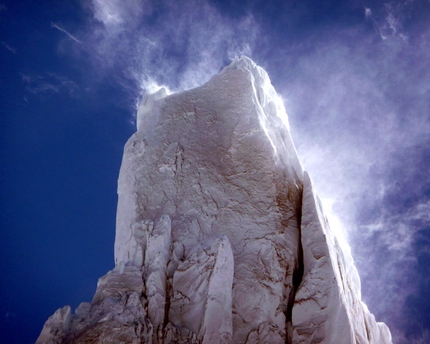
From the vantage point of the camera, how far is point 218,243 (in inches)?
408

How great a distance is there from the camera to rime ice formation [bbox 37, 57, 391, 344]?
915 cm

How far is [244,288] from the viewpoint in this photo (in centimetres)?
1041

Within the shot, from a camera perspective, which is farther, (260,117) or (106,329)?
(260,117)

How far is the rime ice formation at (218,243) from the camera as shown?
9148 mm

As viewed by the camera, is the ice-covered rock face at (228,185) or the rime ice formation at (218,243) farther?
the ice-covered rock face at (228,185)

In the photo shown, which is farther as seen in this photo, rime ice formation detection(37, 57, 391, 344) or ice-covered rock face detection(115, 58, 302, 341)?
ice-covered rock face detection(115, 58, 302, 341)

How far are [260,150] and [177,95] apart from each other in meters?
5.41

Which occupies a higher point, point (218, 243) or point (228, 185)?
point (228, 185)

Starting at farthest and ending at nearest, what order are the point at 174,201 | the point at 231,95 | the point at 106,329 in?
the point at 231,95, the point at 174,201, the point at 106,329

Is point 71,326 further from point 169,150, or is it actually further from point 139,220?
point 169,150

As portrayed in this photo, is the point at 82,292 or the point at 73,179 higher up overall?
the point at 73,179

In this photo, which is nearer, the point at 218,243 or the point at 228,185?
the point at 218,243

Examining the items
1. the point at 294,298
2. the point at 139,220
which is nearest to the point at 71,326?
the point at 139,220

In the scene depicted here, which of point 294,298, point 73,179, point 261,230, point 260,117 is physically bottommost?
point 294,298
